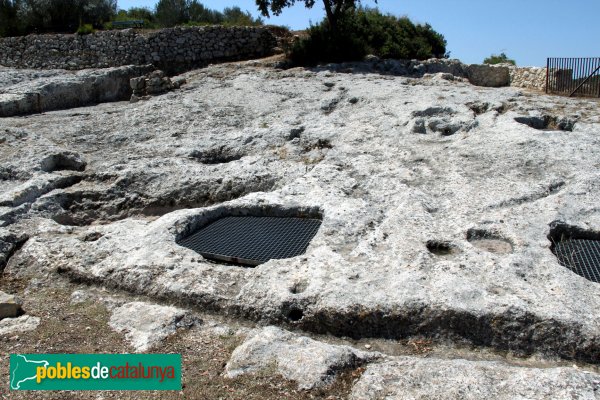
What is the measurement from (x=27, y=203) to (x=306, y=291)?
15.9 ft

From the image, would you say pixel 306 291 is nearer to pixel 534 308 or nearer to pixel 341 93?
pixel 534 308

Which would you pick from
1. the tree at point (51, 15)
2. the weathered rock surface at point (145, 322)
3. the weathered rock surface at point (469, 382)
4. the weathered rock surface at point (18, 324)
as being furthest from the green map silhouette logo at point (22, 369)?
the tree at point (51, 15)

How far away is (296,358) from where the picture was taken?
170 inches

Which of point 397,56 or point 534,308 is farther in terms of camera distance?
point 397,56

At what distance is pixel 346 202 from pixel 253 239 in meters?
1.30

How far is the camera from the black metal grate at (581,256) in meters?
5.10

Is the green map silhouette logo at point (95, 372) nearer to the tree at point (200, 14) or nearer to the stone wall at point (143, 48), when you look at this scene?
the stone wall at point (143, 48)

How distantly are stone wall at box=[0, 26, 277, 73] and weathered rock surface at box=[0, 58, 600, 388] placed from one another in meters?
8.25

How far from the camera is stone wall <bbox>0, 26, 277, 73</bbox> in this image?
1922cm

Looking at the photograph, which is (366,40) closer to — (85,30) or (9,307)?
(85,30)

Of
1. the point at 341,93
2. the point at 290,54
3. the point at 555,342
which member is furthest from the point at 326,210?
the point at 290,54

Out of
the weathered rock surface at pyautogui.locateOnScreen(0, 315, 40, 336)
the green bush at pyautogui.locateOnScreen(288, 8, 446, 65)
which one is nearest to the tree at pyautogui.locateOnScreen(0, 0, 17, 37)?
the green bush at pyautogui.locateOnScreen(288, 8, 446, 65)

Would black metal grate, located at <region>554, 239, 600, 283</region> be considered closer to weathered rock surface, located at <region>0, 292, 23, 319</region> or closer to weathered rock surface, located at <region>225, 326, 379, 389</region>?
weathered rock surface, located at <region>225, 326, 379, 389</region>

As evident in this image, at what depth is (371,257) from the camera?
5.51 metres
